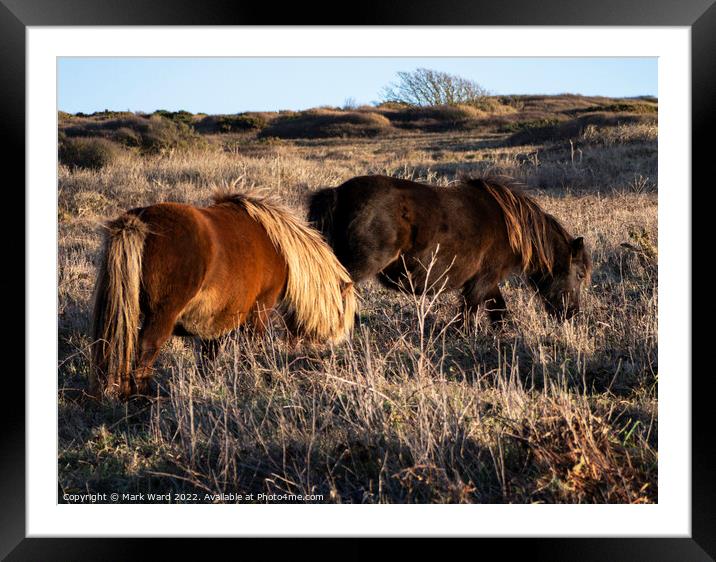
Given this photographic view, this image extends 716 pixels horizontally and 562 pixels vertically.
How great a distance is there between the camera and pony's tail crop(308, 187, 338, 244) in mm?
5613

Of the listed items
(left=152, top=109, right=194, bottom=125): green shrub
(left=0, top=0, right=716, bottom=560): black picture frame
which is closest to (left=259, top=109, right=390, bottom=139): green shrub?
(left=152, top=109, right=194, bottom=125): green shrub

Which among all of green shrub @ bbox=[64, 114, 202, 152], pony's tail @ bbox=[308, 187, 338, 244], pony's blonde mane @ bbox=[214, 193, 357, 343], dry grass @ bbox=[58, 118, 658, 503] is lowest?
dry grass @ bbox=[58, 118, 658, 503]

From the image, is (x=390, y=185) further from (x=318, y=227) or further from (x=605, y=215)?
(x=605, y=215)

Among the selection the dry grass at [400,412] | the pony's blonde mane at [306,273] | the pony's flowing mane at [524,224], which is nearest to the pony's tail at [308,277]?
the pony's blonde mane at [306,273]

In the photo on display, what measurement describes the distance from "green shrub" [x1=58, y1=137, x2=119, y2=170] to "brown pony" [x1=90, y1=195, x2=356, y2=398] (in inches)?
399

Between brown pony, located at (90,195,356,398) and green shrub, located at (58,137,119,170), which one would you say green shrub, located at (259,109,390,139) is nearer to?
green shrub, located at (58,137,119,170)

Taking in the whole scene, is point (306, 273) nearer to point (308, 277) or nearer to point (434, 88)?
point (308, 277)

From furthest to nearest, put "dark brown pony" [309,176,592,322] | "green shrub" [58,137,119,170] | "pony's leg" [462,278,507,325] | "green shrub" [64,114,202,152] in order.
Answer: "green shrub" [64,114,202,152] → "green shrub" [58,137,119,170] → "pony's leg" [462,278,507,325] → "dark brown pony" [309,176,592,322]

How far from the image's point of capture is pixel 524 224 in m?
6.12

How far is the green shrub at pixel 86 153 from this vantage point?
13.8m

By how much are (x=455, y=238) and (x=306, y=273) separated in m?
1.66

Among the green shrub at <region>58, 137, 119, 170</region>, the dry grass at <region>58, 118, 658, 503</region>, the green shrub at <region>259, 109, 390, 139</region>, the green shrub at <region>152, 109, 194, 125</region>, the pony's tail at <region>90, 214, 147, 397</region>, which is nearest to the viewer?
the dry grass at <region>58, 118, 658, 503</region>
